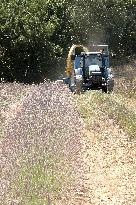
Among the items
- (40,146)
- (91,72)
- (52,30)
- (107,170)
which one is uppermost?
(52,30)

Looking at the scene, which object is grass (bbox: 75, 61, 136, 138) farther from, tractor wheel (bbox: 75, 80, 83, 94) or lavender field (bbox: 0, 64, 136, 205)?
tractor wheel (bbox: 75, 80, 83, 94)

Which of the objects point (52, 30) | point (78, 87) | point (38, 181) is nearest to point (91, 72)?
point (78, 87)

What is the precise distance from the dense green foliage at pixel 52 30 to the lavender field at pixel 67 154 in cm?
1570

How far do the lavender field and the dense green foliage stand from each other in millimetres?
15704

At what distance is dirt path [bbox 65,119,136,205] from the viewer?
28.0ft

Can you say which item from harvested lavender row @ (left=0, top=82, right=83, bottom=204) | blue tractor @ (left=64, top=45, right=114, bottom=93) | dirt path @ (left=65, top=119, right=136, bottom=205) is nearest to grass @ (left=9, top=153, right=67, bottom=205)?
harvested lavender row @ (left=0, top=82, right=83, bottom=204)

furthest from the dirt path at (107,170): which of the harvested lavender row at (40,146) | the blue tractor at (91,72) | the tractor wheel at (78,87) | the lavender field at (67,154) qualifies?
the blue tractor at (91,72)

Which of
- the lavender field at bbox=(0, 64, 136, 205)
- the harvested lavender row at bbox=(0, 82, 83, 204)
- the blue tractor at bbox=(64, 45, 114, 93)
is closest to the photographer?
the harvested lavender row at bbox=(0, 82, 83, 204)

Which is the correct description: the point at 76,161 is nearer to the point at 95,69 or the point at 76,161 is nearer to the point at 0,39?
the point at 95,69

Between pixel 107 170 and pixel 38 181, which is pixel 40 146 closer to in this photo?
pixel 107 170

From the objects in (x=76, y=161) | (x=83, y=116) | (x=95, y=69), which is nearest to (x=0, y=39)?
(x=95, y=69)

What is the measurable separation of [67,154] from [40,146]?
71 cm

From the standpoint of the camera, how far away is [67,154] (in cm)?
1023

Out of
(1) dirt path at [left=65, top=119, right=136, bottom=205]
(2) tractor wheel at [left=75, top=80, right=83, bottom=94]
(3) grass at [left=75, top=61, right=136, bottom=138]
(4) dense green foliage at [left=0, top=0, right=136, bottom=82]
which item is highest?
(4) dense green foliage at [left=0, top=0, right=136, bottom=82]
